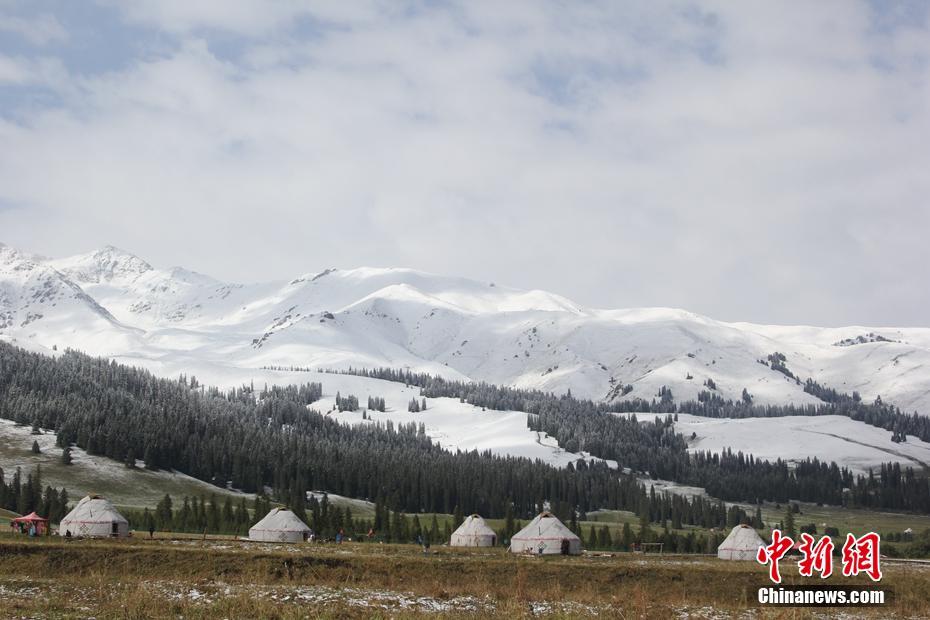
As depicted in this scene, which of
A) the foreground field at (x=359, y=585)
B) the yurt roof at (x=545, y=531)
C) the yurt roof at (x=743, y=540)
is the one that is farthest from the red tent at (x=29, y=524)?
the yurt roof at (x=743, y=540)

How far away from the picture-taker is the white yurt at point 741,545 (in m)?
109

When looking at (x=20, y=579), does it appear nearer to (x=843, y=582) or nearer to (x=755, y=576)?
(x=755, y=576)

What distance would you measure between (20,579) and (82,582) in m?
3.94

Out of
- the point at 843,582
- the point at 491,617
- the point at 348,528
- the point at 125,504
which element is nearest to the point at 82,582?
the point at 491,617

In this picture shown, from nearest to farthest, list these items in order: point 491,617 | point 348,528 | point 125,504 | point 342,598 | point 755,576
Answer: point 491,617, point 342,598, point 755,576, point 348,528, point 125,504

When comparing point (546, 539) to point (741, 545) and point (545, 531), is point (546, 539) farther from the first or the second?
point (741, 545)

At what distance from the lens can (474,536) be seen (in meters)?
122

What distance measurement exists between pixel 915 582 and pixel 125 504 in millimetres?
145167

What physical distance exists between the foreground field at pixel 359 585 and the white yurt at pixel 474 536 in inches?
1427

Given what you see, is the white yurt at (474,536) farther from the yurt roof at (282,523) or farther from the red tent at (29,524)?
the red tent at (29,524)

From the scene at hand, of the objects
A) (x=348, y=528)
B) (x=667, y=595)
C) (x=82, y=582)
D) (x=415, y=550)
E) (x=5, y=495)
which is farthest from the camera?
(x=5, y=495)

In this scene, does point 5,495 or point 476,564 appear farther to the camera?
point 5,495

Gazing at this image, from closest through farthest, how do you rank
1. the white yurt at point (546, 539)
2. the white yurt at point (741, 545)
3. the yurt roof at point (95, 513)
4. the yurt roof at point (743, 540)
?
the white yurt at point (546, 539) → the yurt roof at point (95, 513) → the white yurt at point (741, 545) → the yurt roof at point (743, 540)

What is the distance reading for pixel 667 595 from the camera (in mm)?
70312
